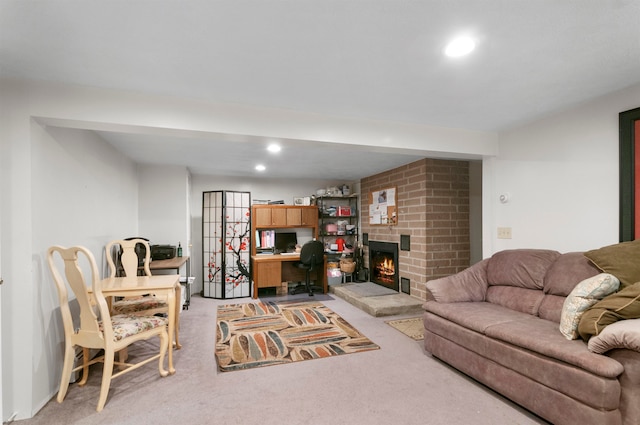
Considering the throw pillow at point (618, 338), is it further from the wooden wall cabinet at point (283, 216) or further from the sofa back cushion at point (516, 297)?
the wooden wall cabinet at point (283, 216)

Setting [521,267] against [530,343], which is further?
[521,267]

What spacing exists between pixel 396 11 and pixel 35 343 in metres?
2.99

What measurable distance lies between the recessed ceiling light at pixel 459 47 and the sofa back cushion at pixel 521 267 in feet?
6.67

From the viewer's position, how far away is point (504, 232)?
3391 mm

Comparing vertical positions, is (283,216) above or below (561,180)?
below

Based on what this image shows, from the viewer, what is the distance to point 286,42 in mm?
1674

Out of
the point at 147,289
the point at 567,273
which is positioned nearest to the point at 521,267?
the point at 567,273

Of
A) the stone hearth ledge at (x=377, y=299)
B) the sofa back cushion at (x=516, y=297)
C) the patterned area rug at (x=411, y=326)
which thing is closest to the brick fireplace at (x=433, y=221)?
the stone hearth ledge at (x=377, y=299)

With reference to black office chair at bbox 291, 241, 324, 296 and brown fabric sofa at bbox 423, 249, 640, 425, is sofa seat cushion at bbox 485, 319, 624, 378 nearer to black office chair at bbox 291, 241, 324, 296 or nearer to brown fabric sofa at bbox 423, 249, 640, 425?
brown fabric sofa at bbox 423, 249, 640, 425

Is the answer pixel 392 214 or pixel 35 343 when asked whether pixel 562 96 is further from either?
pixel 35 343

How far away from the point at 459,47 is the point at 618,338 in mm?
1806

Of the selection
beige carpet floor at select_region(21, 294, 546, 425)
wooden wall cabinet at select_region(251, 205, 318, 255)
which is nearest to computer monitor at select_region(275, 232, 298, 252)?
wooden wall cabinet at select_region(251, 205, 318, 255)

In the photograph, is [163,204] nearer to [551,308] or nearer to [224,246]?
[224,246]

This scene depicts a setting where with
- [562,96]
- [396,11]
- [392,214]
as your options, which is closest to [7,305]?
[396,11]
